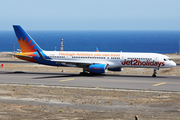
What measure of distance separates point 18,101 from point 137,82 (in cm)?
1845

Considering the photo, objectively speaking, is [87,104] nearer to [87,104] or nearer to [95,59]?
[87,104]

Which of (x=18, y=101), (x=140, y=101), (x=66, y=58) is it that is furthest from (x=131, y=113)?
(x=66, y=58)

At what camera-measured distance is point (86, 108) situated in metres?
22.9

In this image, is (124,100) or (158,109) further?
(124,100)

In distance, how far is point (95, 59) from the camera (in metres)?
47.2

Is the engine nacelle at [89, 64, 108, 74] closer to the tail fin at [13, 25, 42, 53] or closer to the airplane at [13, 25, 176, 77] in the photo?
the airplane at [13, 25, 176, 77]

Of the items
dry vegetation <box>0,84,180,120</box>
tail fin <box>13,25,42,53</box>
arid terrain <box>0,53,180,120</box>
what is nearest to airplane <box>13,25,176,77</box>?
tail fin <box>13,25,42,53</box>

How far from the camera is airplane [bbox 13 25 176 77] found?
1759 inches

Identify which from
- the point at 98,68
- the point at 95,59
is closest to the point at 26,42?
the point at 95,59

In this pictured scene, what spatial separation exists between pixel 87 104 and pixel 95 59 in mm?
23076

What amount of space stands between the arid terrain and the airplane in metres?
13.5

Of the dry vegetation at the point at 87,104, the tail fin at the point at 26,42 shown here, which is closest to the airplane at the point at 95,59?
the tail fin at the point at 26,42

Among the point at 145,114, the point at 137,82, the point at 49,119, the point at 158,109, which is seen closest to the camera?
the point at 49,119

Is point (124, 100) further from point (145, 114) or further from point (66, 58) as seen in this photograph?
point (66, 58)
